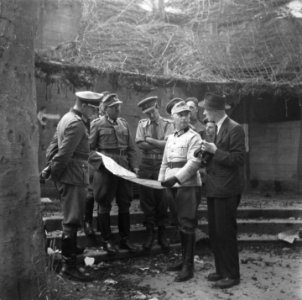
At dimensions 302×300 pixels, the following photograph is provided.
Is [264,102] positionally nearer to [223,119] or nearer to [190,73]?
[190,73]

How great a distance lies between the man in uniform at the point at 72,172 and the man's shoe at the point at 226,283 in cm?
154

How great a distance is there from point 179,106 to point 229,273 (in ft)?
6.97

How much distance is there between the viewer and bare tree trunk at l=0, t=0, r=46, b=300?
333 cm

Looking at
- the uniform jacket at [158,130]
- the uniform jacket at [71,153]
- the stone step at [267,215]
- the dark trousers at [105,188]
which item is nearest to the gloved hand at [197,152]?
the uniform jacket at [71,153]

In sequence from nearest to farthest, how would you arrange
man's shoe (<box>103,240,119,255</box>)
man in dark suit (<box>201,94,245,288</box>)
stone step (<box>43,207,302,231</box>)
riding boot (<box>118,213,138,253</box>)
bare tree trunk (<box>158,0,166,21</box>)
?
man in dark suit (<box>201,94,245,288</box>) → man's shoe (<box>103,240,119,255</box>) → riding boot (<box>118,213,138,253</box>) → stone step (<box>43,207,302,231</box>) → bare tree trunk (<box>158,0,166,21</box>)

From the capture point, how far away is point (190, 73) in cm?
991

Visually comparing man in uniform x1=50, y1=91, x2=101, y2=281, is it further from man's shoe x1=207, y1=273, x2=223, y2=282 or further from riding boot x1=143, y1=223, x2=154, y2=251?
man's shoe x1=207, y1=273, x2=223, y2=282

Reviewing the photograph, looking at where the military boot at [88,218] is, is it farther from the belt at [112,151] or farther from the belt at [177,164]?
the belt at [177,164]

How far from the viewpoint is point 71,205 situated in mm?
4566

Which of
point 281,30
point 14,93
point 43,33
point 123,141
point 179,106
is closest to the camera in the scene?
point 14,93

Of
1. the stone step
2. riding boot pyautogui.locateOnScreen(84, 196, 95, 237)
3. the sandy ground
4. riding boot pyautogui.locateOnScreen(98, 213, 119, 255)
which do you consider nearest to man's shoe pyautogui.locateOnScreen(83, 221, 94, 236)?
riding boot pyautogui.locateOnScreen(84, 196, 95, 237)

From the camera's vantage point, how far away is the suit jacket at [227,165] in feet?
14.5

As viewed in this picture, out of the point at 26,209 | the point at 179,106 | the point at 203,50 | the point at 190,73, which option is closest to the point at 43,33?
the point at 190,73

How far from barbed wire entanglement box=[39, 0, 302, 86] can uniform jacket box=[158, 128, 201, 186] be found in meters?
4.00
